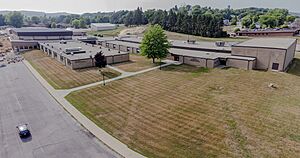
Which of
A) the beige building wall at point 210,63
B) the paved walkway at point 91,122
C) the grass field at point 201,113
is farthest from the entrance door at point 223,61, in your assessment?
the paved walkway at point 91,122

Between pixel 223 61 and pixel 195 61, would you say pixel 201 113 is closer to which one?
pixel 195 61

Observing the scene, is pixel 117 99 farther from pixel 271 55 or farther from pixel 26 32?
pixel 26 32

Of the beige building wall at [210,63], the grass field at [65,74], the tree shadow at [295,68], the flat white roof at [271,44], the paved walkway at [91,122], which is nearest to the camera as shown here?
the paved walkway at [91,122]

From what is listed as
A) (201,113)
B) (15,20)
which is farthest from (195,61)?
(15,20)

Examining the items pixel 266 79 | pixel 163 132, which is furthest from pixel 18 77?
pixel 266 79

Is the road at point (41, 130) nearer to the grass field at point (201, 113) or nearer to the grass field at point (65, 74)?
the grass field at point (201, 113)

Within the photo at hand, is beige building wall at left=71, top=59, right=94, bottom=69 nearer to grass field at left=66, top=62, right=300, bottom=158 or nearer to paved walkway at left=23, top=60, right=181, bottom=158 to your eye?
paved walkway at left=23, top=60, right=181, bottom=158
